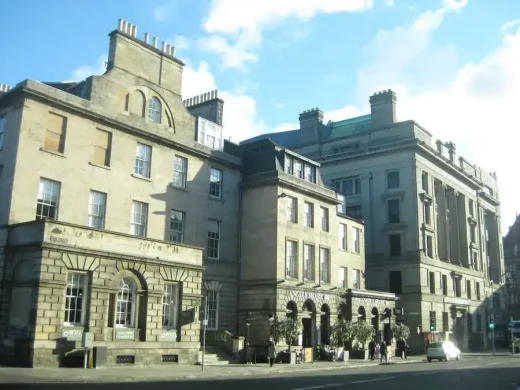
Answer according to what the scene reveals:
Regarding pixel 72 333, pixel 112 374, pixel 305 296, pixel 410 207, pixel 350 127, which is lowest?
pixel 112 374

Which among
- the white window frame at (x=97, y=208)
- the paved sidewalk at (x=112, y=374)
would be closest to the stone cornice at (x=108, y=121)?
the white window frame at (x=97, y=208)

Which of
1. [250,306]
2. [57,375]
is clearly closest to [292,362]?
[250,306]

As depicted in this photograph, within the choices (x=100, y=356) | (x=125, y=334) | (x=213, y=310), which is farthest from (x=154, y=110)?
(x=100, y=356)

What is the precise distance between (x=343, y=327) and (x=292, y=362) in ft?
23.3

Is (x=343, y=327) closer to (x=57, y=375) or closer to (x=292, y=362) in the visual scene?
(x=292, y=362)

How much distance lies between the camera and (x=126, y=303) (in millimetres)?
28609

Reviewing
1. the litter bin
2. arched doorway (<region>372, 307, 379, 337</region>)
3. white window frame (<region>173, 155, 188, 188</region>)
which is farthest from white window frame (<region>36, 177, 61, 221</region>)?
arched doorway (<region>372, 307, 379, 337</region>)

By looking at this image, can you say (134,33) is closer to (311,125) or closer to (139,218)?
(139,218)

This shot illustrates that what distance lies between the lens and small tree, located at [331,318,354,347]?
135 ft

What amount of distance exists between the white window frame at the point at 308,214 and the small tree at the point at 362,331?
8218 mm

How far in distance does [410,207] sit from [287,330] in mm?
31222

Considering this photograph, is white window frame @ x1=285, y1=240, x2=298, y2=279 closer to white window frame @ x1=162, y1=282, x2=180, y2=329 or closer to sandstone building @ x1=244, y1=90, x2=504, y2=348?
white window frame @ x1=162, y1=282, x2=180, y2=329

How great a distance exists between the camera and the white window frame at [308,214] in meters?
42.1

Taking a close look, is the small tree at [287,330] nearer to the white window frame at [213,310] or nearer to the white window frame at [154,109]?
the white window frame at [213,310]
